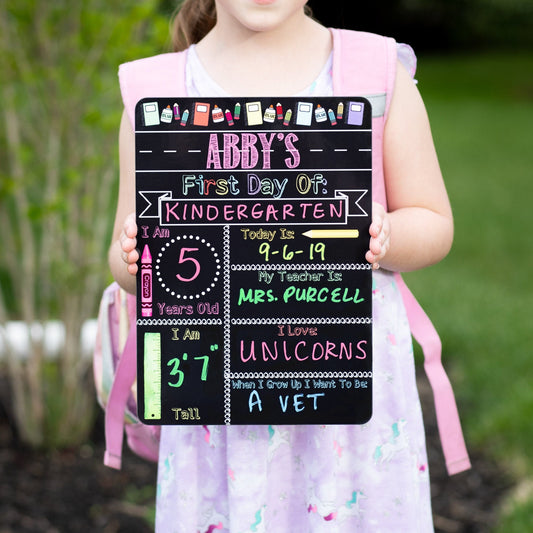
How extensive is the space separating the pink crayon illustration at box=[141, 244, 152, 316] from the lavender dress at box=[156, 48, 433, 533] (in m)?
0.35

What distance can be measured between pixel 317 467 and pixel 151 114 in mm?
821

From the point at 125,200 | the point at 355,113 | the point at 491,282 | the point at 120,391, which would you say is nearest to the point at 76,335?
the point at 120,391

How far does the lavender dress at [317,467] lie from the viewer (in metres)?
1.82

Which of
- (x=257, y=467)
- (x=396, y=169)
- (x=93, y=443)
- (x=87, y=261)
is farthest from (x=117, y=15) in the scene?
(x=257, y=467)

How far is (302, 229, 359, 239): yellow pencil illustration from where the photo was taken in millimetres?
1654

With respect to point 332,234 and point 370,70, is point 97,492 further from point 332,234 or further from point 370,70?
point 370,70

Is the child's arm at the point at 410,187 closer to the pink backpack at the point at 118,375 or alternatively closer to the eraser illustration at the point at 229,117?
the eraser illustration at the point at 229,117

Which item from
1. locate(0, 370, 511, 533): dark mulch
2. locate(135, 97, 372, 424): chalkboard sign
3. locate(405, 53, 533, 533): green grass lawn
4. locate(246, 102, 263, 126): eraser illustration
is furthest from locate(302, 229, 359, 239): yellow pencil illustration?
locate(0, 370, 511, 533): dark mulch

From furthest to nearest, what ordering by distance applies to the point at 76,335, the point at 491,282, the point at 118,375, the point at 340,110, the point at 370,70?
the point at 491,282
the point at 76,335
the point at 118,375
the point at 370,70
the point at 340,110

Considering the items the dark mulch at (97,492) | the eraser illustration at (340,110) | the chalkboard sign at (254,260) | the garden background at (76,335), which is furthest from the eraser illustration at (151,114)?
the dark mulch at (97,492)

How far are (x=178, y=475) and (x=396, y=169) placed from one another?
83 centimetres

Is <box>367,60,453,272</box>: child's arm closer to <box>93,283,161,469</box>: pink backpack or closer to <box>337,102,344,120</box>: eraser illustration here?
<box>337,102,344,120</box>: eraser illustration

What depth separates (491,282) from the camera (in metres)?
7.18

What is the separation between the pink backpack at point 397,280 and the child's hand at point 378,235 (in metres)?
0.14
